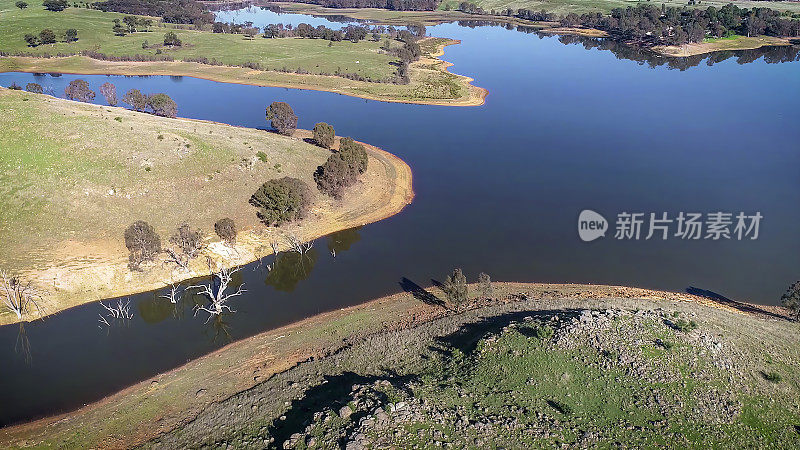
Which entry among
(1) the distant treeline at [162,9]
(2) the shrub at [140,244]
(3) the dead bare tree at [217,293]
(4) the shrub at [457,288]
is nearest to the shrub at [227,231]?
(3) the dead bare tree at [217,293]

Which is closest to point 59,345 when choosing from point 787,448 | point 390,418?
point 390,418

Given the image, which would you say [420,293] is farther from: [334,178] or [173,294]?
[334,178]

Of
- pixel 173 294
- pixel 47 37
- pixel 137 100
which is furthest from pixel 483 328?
pixel 47 37

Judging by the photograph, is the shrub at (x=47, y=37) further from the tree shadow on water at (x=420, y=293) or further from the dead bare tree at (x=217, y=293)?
the tree shadow on water at (x=420, y=293)

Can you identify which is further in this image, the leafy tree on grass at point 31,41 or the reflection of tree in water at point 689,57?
the leafy tree on grass at point 31,41

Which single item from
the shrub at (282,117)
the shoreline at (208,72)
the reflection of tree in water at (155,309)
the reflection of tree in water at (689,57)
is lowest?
the reflection of tree in water at (155,309)

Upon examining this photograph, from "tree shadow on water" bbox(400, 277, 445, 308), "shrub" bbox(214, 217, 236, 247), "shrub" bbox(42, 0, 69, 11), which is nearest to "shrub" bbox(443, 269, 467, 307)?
"tree shadow on water" bbox(400, 277, 445, 308)

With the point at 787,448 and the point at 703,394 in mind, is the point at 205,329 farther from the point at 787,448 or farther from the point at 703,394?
the point at 787,448
